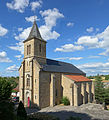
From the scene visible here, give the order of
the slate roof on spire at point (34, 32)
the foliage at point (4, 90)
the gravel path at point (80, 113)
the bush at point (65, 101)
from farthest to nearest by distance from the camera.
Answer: the slate roof on spire at point (34, 32), the bush at point (65, 101), the foliage at point (4, 90), the gravel path at point (80, 113)

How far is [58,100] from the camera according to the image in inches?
1195

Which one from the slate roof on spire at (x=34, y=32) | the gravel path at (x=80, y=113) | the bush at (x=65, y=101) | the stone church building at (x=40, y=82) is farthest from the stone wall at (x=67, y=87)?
the slate roof on spire at (x=34, y=32)

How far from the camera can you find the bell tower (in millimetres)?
A: 28664

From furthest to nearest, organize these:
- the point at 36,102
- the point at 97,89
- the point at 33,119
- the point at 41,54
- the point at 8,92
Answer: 1. the point at 97,89
2. the point at 41,54
3. the point at 36,102
4. the point at 8,92
5. the point at 33,119

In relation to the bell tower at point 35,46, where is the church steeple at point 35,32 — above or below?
above

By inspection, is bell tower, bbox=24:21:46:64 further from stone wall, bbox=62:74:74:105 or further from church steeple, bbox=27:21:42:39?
stone wall, bbox=62:74:74:105

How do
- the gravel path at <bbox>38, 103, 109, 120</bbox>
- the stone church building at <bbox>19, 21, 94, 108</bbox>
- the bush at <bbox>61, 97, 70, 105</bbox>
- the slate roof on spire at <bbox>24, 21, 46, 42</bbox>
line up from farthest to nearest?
the slate roof on spire at <bbox>24, 21, 46, 42</bbox>
the bush at <bbox>61, 97, 70, 105</bbox>
the stone church building at <bbox>19, 21, 94, 108</bbox>
the gravel path at <bbox>38, 103, 109, 120</bbox>

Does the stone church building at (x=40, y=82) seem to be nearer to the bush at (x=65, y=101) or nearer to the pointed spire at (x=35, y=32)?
the pointed spire at (x=35, y=32)

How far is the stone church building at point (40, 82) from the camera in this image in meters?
26.6

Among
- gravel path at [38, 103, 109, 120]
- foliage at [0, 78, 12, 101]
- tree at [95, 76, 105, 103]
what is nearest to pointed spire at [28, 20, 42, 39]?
foliage at [0, 78, 12, 101]

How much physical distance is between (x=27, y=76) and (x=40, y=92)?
623 centimetres

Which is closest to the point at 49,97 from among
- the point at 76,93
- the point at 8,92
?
the point at 76,93

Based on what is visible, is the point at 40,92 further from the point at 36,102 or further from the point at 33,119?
the point at 33,119

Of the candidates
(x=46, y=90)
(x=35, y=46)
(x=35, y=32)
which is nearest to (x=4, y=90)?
(x=46, y=90)
